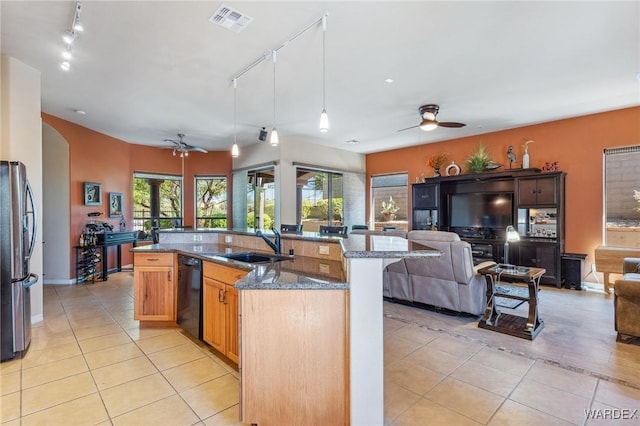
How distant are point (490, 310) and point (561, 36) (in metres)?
2.82

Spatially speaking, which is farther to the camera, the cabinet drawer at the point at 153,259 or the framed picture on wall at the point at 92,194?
the framed picture on wall at the point at 92,194

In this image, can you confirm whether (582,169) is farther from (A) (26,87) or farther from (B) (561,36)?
(A) (26,87)

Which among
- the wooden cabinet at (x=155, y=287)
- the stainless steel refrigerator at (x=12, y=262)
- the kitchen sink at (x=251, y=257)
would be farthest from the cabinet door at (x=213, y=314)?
the stainless steel refrigerator at (x=12, y=262)

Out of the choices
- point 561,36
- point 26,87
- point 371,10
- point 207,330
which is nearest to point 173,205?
point 26,87

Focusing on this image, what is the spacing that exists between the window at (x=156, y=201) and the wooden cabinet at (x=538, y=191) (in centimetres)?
757

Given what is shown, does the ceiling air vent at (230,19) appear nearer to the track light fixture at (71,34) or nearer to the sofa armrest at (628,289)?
the track light fixture at (71,34)

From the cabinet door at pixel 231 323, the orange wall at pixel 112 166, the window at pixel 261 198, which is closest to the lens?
the cabinet door at pixel 231 323

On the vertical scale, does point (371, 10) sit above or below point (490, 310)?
above

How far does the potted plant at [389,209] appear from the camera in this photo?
8031 millimetres

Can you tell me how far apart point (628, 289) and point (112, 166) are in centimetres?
836

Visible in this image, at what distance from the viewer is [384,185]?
8227 millimetres

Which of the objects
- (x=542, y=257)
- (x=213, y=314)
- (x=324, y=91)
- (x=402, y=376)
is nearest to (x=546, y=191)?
(x=542, y=257)

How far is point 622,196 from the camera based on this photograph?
5004 mm

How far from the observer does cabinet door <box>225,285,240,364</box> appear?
96.3 inches
